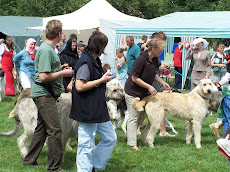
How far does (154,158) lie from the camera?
5.89 metres

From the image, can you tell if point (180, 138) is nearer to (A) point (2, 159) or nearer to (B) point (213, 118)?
(B) point (213, 118)

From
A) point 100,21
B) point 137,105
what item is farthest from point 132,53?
point 100,21

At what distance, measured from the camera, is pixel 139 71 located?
5949 millimetres

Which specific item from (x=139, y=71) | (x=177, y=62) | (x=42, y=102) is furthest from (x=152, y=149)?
(x=177, y=62)

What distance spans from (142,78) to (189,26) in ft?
23.1

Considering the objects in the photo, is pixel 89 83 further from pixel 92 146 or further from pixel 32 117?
pixel 32 117

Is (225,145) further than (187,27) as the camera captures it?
No

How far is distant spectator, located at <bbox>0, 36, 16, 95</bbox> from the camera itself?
1255 cm

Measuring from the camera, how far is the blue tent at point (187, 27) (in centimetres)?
1152

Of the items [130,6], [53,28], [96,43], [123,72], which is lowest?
[123,72]

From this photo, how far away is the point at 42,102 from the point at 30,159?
3.62ft

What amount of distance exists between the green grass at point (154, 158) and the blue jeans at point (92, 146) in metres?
0.71

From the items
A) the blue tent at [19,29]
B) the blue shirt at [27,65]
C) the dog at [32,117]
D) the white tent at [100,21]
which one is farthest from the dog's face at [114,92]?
the blue tent at [19,29]

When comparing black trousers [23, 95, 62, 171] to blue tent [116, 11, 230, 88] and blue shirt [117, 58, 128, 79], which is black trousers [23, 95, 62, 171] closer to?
blue shirt [117, 58, 128, 79]
